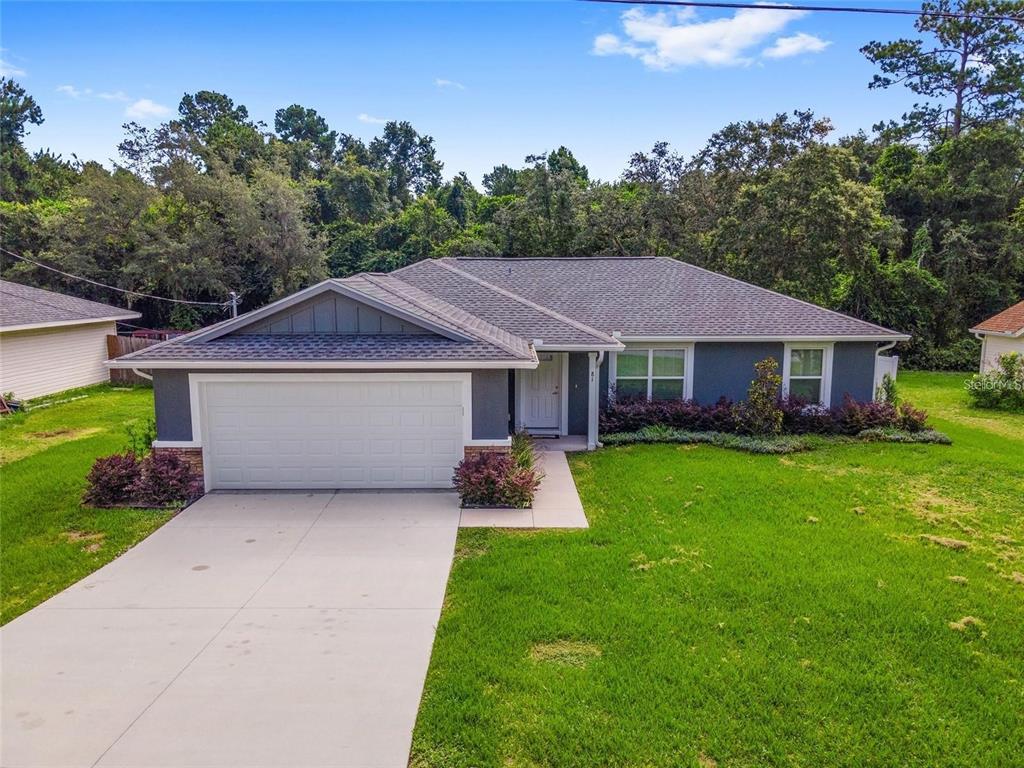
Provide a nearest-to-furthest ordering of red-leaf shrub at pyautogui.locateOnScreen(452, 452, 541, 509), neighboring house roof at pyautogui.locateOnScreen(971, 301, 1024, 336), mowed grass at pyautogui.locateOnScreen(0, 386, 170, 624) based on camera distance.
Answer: mowed grass at pyautogui.locateOnScreen(0, 386, 170, 624) → red-leaf shrub at pyautogui.locateOnScreen(452, 452, 541, 509) → neighboring house roof at pyautogui.locateOnScreen(971, 301, 1024, 336)

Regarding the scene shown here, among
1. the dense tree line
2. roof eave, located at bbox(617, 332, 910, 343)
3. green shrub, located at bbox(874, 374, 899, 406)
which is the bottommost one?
green shrub, located at bbox(874, 374, 899, 406)

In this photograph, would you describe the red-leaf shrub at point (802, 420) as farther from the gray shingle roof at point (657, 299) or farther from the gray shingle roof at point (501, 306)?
the gray shingle roof at point (501, 306)

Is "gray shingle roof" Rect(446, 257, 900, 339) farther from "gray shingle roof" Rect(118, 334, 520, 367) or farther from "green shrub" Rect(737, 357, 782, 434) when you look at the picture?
"gray shingle roof" Rect(118, 334, 520, 367)

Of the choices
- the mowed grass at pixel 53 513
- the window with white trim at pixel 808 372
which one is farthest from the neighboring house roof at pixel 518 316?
the mowed grass at pixel 53 513

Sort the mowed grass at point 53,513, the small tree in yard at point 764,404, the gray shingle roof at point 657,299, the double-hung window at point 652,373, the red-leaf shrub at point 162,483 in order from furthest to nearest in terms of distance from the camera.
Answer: the double-hung window at point 652,373 < the gray shingle roof at point 657,299 < the small tree in yard at point 764,404 < the red-leaf shrub at point 162,483 < the mowed grass at point 53,513

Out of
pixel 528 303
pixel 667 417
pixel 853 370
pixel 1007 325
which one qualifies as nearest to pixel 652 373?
pixel 667 417

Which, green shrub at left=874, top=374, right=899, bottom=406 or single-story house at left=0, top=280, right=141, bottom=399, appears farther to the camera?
single-story house at left=0, top=280, right=141, bottom=399

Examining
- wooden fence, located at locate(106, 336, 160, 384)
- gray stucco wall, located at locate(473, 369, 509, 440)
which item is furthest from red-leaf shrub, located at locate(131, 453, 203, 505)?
wooden fence, located at locate(106, 336, 160, 384)
